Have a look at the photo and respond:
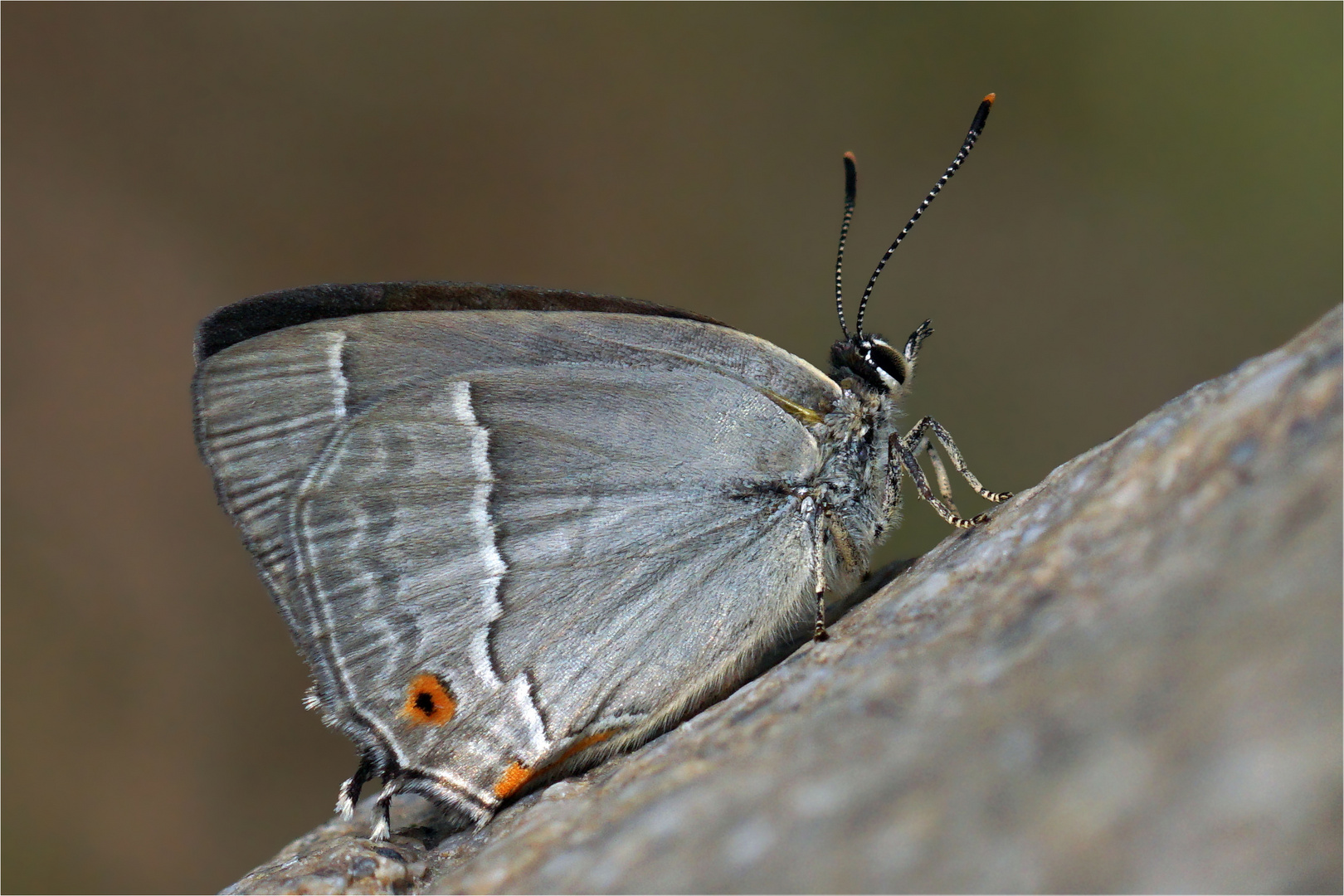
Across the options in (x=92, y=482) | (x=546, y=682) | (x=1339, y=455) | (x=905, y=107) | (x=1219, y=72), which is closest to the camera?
(x=1339, y=455)

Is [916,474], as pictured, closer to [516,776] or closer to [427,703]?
[516,776]

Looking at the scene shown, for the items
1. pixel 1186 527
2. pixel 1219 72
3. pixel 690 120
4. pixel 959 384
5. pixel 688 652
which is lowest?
pixel 959 384

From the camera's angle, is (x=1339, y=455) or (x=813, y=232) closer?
(x=1339, y=455)

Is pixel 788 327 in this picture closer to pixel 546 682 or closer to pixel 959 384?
pixel 959 384

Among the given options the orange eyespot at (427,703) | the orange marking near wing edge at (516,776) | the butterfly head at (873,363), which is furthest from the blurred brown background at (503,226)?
the orange eyespot at (427,703)

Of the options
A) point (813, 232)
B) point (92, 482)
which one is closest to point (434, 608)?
point (92, 482)
